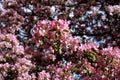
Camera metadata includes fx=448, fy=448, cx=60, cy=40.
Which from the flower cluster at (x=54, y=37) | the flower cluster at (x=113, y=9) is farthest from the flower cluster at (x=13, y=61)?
the flower cluster at (x=113, y=9)

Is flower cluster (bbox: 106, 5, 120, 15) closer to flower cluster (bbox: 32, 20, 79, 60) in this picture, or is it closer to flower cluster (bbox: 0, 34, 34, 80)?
flower cluster (bbox: 0, 34, 34, 80)

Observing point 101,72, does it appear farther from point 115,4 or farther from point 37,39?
point 115,4

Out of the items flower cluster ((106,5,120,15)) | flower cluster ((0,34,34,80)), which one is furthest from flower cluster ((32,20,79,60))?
flower cluster ((106,5,120,15))

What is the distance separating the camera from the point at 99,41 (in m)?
13.7

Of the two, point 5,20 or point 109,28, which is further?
point 109,28

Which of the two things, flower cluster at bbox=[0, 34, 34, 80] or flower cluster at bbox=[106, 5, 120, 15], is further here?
flower cluster at bbox=[106, 5, 120, 15]

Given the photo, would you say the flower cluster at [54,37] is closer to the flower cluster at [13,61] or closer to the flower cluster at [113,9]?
the flower cluster at [13,61]

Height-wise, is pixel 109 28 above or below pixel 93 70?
below

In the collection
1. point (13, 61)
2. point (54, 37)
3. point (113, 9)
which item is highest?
point (54, 37)

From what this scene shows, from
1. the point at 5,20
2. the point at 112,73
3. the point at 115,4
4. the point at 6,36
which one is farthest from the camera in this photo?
the point at 115,4

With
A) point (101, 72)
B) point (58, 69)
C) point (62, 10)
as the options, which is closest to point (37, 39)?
point (58, 69)

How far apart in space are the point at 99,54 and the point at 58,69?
40.4 inches

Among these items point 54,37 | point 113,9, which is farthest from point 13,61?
point 113,9

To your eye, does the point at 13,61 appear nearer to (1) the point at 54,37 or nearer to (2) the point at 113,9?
(1) the point at 54,37
